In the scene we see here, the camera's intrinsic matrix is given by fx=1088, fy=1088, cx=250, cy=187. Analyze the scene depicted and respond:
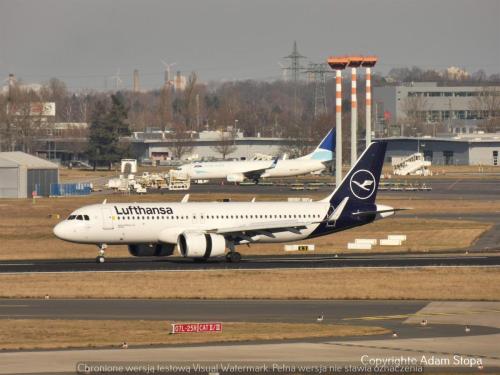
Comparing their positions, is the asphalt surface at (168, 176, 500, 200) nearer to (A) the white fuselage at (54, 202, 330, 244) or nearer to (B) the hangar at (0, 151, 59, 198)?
(B) the hangar at (0, 151, 59, 198)

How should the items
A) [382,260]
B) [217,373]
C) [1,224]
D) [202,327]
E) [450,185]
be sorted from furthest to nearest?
[450,185] → [1,224] → [382,260] → [202,327] → [217,373]

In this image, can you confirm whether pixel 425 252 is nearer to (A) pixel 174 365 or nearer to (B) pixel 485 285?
(B) pixel 485 285

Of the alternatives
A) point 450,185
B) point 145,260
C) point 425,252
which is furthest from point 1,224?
point 450,185

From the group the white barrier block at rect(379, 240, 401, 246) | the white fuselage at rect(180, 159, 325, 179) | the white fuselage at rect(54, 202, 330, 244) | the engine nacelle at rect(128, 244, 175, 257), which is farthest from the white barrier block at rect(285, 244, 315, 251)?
the white fuselage at rect(180, 159, 325, 179)

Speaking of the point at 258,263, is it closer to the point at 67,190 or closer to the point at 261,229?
the point at 261,229

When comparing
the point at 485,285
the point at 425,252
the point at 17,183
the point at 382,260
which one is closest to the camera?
the point at 485,285

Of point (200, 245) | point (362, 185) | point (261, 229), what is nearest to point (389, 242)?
point (362, 185)

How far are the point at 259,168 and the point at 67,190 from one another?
Answer: 3911 centimetres

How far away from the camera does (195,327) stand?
4481 cm

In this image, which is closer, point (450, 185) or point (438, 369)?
point (438, 369)

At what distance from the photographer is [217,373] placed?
3509cm

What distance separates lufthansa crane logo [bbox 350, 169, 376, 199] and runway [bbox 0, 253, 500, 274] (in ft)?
14.3

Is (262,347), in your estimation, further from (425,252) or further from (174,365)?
(425,252)

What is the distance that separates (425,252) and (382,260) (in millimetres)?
8356
